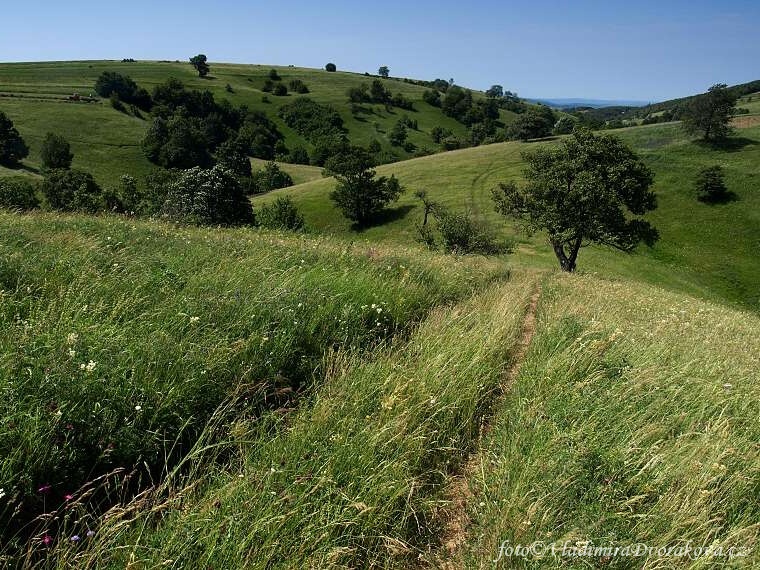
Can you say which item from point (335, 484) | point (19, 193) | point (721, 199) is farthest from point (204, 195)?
point (721, 199)

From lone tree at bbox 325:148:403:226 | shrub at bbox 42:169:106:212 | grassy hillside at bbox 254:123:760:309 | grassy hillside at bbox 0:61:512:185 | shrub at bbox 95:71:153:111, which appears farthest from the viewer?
shrub at bbox 95:71:153:111

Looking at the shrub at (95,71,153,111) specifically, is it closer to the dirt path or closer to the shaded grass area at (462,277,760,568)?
the shaded grass area at (462,277,760,568)

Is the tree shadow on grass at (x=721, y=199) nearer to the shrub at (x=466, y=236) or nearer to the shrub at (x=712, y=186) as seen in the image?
the shrub at (x=712, y=186)

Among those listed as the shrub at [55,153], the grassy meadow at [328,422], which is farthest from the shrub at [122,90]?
the grassy meadow at [328,422]

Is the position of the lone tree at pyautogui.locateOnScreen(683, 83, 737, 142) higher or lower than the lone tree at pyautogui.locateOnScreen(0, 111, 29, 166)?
higher

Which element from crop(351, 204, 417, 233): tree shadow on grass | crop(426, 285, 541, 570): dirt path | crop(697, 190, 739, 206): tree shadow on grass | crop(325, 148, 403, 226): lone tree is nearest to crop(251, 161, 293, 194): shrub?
crop(325, 148, 403, 226): lone tree

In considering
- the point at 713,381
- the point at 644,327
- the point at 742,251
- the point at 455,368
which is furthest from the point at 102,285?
the point at 742,251

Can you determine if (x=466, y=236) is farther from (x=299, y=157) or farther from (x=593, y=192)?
(x=299, y=157)

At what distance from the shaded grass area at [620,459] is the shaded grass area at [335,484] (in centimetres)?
44

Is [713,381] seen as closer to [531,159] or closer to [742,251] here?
[531,159]

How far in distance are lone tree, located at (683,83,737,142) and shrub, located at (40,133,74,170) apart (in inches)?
4171

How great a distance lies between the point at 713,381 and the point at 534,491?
11.1ft

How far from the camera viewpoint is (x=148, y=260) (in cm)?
690

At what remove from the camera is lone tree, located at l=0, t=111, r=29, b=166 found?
75.2m
